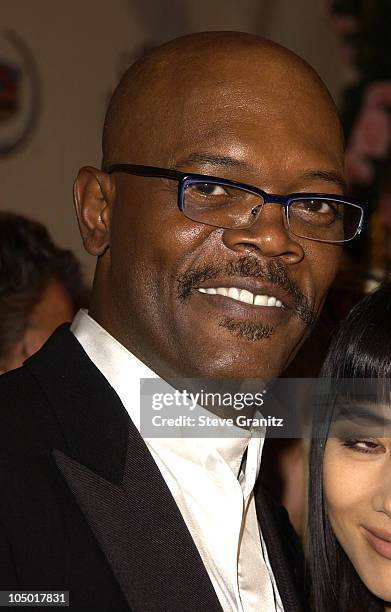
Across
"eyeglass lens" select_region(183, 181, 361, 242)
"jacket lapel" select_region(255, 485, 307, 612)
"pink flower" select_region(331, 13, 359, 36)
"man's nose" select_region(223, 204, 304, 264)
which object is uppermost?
"pink flower" select_region(331, 13, 359, 36)

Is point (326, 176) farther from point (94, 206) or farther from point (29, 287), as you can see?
point (29, 287)

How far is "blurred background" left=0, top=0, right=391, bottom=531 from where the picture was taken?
2570mm

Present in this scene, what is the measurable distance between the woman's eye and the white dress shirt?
0.66 feet

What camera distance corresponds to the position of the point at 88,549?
1.12m

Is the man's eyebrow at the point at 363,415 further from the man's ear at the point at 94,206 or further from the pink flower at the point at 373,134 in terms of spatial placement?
the pink flower at the point at 373,134

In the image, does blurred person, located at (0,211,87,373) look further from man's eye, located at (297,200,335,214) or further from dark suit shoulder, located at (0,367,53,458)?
man's eye, located at (297,200,335,214)

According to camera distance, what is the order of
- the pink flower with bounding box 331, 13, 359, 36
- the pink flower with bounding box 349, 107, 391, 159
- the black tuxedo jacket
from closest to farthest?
the black tuxedo jacket → the pink flower with bounding box 349, 107, 391, 159 → the pink flower with bounding box 331, 13, 359, 36

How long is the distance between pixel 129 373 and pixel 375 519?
0.42 meters

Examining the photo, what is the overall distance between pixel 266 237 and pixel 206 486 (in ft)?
1.10

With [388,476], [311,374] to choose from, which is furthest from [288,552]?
[311,374]

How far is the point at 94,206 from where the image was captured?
1.39 meters

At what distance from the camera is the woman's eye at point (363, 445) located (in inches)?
57.5

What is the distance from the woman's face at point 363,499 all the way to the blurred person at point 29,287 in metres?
0.82

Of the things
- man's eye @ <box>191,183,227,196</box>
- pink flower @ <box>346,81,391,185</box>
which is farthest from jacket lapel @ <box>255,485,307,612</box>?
pink flower @ <box>346,81,391,185</box>
